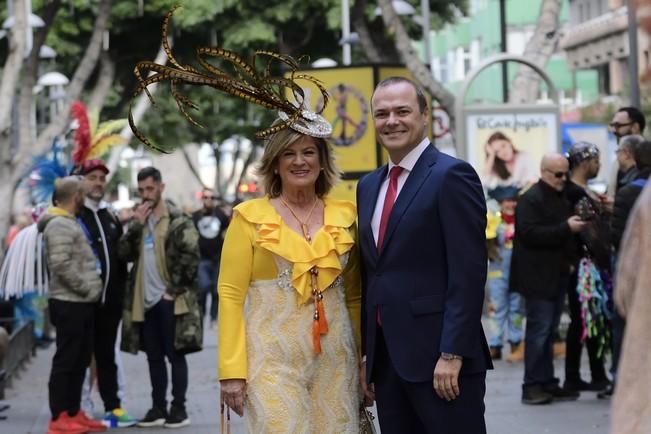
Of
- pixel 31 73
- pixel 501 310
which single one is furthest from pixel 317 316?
pixel 31 73

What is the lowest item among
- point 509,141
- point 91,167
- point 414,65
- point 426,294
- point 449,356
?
point 449,356

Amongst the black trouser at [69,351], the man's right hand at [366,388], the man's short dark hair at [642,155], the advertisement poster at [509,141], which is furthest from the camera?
the advertisement poster at [509,141]

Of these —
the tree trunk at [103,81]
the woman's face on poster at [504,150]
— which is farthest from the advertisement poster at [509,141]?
the tree trunk at [103,81]

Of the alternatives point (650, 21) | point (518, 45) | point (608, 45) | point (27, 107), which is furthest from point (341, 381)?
point (518, 45)

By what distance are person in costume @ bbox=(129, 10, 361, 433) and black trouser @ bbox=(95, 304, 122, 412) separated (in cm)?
501

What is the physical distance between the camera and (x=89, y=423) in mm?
10578

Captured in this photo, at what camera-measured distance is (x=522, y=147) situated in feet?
57.5

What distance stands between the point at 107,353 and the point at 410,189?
19.1 ft

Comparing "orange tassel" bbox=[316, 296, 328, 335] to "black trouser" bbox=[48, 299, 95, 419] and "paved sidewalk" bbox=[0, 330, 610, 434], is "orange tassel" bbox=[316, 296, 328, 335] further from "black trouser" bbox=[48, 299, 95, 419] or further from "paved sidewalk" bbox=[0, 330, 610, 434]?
"black trouser" bbox=[48, 299, 95, 419]

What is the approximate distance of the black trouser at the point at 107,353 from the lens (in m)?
10.8

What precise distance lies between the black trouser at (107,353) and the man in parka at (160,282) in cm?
33

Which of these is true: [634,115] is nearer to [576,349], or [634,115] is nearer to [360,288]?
[576,349]

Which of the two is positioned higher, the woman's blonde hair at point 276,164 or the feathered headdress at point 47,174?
the feathered headdress at point 47,174

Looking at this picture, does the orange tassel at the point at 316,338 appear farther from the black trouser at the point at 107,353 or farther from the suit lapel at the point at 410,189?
the black trouser at the point at 107,353
